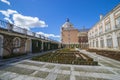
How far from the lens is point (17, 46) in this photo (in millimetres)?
13992

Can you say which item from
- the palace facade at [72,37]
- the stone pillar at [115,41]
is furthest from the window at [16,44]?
the palace facade at [72,37]

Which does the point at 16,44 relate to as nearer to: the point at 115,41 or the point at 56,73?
the point at 56,73

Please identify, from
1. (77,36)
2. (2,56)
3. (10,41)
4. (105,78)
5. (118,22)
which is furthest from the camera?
(77,36)

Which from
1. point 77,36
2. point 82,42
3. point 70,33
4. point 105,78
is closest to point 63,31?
point 70,33

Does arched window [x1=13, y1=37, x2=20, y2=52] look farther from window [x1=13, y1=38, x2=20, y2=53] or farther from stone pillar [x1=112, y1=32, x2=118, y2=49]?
stone pillar [x1=112, y1=32, x2=118, y2=49]

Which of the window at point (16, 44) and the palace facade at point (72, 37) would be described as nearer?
the window at point (16, 44)

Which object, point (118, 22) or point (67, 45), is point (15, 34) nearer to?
point (118, 22)

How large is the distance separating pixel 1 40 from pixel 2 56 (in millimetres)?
1949

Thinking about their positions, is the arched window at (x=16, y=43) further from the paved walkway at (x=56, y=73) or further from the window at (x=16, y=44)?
the paved walkway at (x=56, y=73)

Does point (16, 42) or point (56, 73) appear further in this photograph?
point (16, 42)

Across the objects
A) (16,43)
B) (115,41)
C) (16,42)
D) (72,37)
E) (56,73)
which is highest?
(72,37)

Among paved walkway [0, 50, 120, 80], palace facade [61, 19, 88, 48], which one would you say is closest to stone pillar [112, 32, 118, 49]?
paved walkway [0, 50, 120, 80]

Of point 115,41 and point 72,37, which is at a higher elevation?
point 72,37

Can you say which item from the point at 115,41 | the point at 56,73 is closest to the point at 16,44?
the point at 56,73
